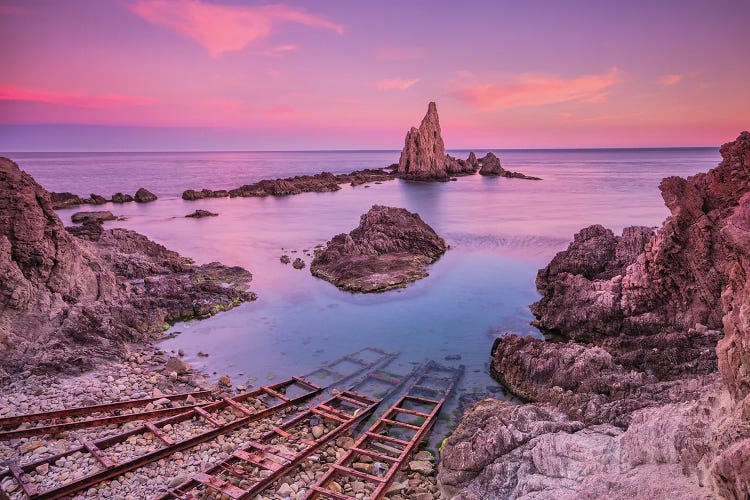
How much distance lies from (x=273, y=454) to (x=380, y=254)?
2045cm

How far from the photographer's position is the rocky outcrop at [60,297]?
1417 cm

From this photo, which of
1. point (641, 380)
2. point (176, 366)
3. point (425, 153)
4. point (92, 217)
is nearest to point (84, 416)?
point (176, 366)

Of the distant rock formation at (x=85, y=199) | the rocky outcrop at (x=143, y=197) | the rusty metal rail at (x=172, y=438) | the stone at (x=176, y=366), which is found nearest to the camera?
the rusty metal rail at (x=172, y=438)

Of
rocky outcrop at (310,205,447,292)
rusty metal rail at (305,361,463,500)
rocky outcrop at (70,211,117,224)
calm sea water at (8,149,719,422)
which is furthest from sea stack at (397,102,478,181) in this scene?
rusty metal rail at (305,361,463,500)

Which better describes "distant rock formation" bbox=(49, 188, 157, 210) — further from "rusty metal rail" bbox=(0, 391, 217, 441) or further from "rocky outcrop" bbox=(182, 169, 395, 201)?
"rusty metal rail" bbox=(0, 391, 217, 441)

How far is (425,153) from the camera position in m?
106

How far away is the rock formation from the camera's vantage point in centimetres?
646

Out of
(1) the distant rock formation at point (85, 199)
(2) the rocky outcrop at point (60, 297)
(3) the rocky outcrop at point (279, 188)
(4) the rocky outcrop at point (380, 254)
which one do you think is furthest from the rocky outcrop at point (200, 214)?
(2) the rocky outcrop at point (60, 297)

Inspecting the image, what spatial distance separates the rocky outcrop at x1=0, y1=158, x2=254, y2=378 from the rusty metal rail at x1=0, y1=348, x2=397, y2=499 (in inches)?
192

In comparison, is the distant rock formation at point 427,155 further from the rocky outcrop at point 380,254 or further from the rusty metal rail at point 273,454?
the rusty metal rail at point 273,454

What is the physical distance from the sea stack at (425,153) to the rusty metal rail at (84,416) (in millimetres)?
91713

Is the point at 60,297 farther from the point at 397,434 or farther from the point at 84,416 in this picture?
the point at 397,434

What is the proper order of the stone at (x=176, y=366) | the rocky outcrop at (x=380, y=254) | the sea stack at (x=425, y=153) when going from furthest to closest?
the sea stack at (x=425, y=153)
the rocky outcrop at (x=380, y=254)
the stone at (x=176, y=366)

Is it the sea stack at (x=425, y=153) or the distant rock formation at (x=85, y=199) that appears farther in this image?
the sea stack at (x=425, y=153)
